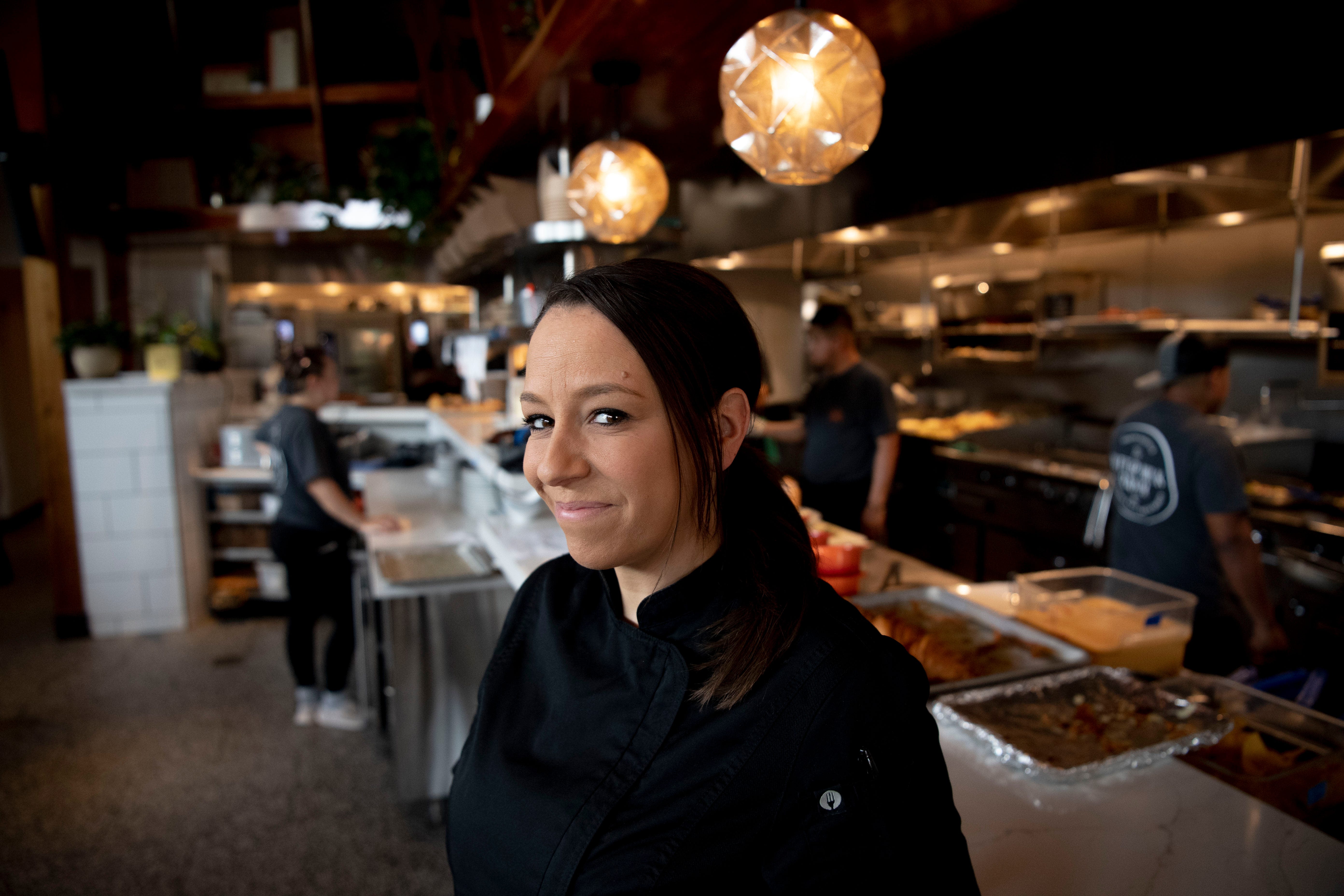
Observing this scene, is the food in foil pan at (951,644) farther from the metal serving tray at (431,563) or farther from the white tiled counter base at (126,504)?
the white tiled counter base at (126,504)

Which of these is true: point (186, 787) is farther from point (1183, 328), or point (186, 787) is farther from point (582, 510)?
point (1183, 328)

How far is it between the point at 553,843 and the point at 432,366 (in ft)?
26.5

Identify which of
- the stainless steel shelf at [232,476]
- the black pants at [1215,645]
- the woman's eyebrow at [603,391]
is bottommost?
the black pants at [1215,645]

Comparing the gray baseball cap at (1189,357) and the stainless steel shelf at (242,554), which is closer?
the gray baseball cap at (1189,357)

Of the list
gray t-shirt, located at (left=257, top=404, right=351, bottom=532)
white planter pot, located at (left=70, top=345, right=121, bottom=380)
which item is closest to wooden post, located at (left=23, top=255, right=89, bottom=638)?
white planter pot, located at (left=70, top=345, right=121, bottom=380)

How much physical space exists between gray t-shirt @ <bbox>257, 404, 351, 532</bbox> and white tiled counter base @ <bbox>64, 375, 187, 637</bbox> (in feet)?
5.97

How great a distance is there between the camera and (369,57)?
24.9 feet

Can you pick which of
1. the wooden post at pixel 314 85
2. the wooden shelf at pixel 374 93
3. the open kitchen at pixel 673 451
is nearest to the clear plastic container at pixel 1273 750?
the open kitchen at pixel 673 451

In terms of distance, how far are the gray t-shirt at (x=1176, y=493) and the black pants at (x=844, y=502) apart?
1.63 meters

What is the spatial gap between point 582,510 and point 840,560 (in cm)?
131

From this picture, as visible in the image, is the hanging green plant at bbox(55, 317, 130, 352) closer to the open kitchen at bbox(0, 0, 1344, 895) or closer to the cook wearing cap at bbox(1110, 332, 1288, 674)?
the open kitchen at bbox(0, 0, 1344, 895)

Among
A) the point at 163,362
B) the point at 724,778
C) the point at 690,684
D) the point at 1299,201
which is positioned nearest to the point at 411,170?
the point at 163,362

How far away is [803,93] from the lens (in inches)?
60.4

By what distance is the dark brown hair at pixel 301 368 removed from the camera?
3955 millimetres
